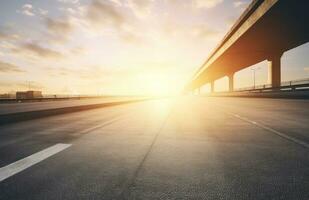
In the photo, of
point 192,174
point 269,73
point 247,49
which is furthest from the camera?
point 269,73

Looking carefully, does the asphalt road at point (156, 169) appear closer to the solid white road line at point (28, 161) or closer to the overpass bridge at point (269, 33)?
the solid white road line at point (28, 161)

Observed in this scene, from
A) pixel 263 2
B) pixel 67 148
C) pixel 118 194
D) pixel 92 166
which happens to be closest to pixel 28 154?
pixel 67 148

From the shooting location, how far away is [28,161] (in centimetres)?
377

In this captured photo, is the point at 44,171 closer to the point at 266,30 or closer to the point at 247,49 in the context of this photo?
the point at 266,30

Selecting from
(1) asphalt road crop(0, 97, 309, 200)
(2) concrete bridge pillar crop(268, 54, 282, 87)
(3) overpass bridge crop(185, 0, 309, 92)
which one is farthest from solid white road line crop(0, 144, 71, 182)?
(2) concrete bridge pillar crop(268, 54, 282, 87)

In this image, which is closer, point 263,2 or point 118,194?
point 118,194

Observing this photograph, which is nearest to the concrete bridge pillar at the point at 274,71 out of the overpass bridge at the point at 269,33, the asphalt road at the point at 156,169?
the overpass bridge at the point at 269,33

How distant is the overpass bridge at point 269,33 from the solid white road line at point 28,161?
67.3ft

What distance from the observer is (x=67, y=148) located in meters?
4.69

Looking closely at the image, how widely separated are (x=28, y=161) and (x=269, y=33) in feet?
95.4

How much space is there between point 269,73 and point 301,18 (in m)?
20.0

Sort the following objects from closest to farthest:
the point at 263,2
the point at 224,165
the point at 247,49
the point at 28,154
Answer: the point at 224,165 < the point at 28,154 < the point at 263,2 < the point at 247,49

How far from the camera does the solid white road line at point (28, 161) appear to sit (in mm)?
3209

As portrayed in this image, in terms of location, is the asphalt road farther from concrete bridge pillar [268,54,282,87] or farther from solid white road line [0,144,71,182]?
concrete bridge pillar [268,54,282,87]
